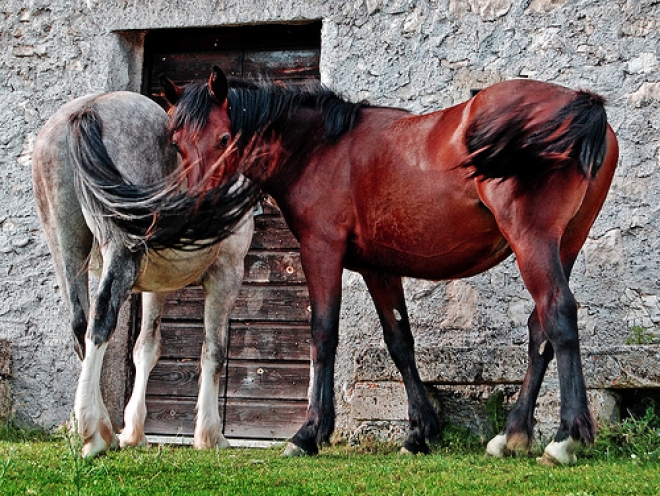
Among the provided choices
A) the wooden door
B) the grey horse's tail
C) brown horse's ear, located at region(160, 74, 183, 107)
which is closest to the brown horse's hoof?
the grey horse's tail

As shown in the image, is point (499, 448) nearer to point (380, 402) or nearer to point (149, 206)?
point (380, 402)

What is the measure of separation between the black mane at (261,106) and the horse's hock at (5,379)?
2986 mm

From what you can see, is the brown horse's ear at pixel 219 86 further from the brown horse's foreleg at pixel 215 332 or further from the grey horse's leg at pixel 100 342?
the grey horse's leg at pixel 100 342

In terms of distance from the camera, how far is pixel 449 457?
4465 mm

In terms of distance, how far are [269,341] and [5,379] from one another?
213 cm

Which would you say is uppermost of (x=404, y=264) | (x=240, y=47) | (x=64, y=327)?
(x=240, y=47)

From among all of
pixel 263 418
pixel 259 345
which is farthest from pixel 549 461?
pixel 259 345

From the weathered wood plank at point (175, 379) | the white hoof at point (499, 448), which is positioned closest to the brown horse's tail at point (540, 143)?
the white hoof at point (499, 448)

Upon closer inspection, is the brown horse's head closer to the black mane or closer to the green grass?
the black mane

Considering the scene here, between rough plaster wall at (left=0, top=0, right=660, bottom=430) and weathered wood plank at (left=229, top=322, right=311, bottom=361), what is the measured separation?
1.52 feet

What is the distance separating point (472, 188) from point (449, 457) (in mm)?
1445

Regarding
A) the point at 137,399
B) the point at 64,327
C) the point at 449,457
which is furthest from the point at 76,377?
the point at 449,457

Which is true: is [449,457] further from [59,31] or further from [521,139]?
[59,31]

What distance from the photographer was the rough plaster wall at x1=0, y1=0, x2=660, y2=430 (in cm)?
597
